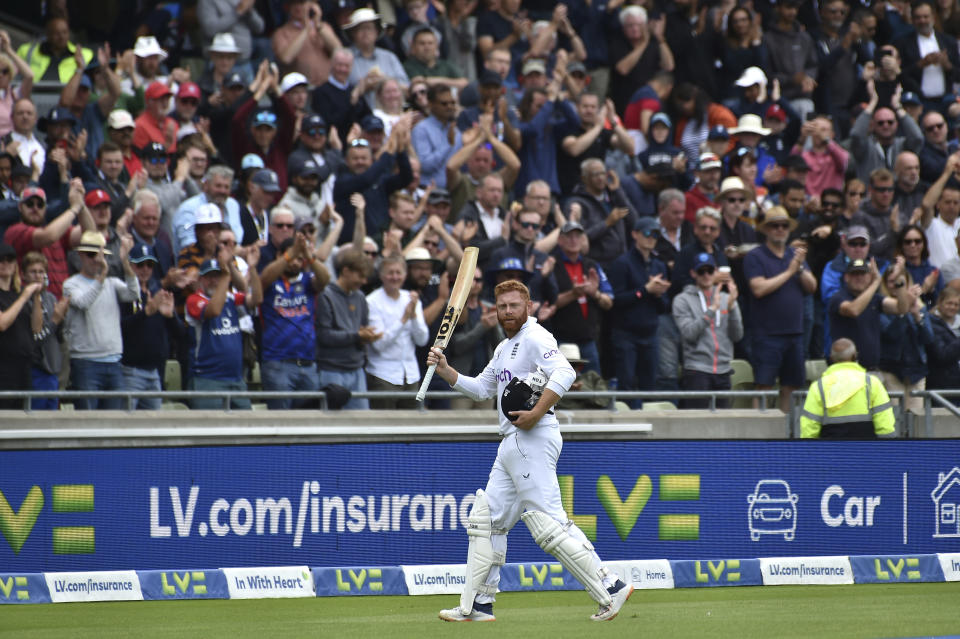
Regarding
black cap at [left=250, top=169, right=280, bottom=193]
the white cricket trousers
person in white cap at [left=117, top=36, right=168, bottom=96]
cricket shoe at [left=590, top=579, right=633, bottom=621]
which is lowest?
cricket shoe at [left=590, top=579, right=633, bottom=621]

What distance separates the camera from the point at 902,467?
1307cm

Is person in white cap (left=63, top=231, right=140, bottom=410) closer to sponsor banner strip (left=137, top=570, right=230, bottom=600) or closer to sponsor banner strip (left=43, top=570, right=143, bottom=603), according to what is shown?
sponsor banner strip (left=43, top=570, right=143, bottom=603)

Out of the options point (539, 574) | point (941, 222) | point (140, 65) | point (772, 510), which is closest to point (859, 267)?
point (941, 222)

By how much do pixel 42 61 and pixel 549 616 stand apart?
1063 cm

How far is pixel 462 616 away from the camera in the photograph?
952 cm


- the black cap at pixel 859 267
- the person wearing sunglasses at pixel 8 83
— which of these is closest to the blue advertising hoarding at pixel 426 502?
the black cap at pixel 859 267

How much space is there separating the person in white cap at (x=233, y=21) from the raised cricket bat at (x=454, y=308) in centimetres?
791

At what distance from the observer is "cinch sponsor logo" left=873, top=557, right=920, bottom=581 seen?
12.1 m

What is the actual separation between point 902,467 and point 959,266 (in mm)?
4499

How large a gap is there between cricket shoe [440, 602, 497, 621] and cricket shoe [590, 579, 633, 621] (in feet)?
2.30

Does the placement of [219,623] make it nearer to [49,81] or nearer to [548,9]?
[49,81]

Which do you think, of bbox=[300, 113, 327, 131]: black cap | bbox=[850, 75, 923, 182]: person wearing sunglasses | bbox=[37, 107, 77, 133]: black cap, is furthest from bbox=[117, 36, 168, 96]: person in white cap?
bbox=[850, 75, 923, 182]: person wearing sunglasses

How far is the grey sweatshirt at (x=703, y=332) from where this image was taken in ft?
48.4

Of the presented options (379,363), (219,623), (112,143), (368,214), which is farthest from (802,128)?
(219,623)
